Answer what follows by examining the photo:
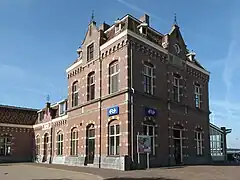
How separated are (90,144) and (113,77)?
256 inches

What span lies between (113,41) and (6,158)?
81.3 feet

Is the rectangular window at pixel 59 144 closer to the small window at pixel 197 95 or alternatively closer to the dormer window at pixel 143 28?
the small window at pixel 197 95

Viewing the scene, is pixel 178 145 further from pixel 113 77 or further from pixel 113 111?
pixel 113 77

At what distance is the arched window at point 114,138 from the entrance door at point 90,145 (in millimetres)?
2865

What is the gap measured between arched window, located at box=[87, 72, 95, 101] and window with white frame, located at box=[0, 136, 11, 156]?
18421mm

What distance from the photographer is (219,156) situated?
32.9 m

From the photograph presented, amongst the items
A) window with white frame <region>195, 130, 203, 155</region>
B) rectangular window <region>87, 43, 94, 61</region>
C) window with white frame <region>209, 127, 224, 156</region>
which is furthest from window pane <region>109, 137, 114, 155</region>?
window with white frame <region>209, 127, 224, 156</region>

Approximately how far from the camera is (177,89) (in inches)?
1054

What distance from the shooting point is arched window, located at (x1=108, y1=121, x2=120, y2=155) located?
71.6 feet

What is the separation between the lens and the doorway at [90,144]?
985 inches

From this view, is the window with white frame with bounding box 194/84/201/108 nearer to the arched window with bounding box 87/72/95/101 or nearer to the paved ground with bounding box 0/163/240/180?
the arched window with bounding box 87/72/95/101

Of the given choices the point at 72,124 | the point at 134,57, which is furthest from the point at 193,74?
the point at 72,124

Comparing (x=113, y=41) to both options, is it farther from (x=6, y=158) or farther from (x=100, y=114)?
(x=6, y=158)

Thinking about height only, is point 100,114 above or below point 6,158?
above
